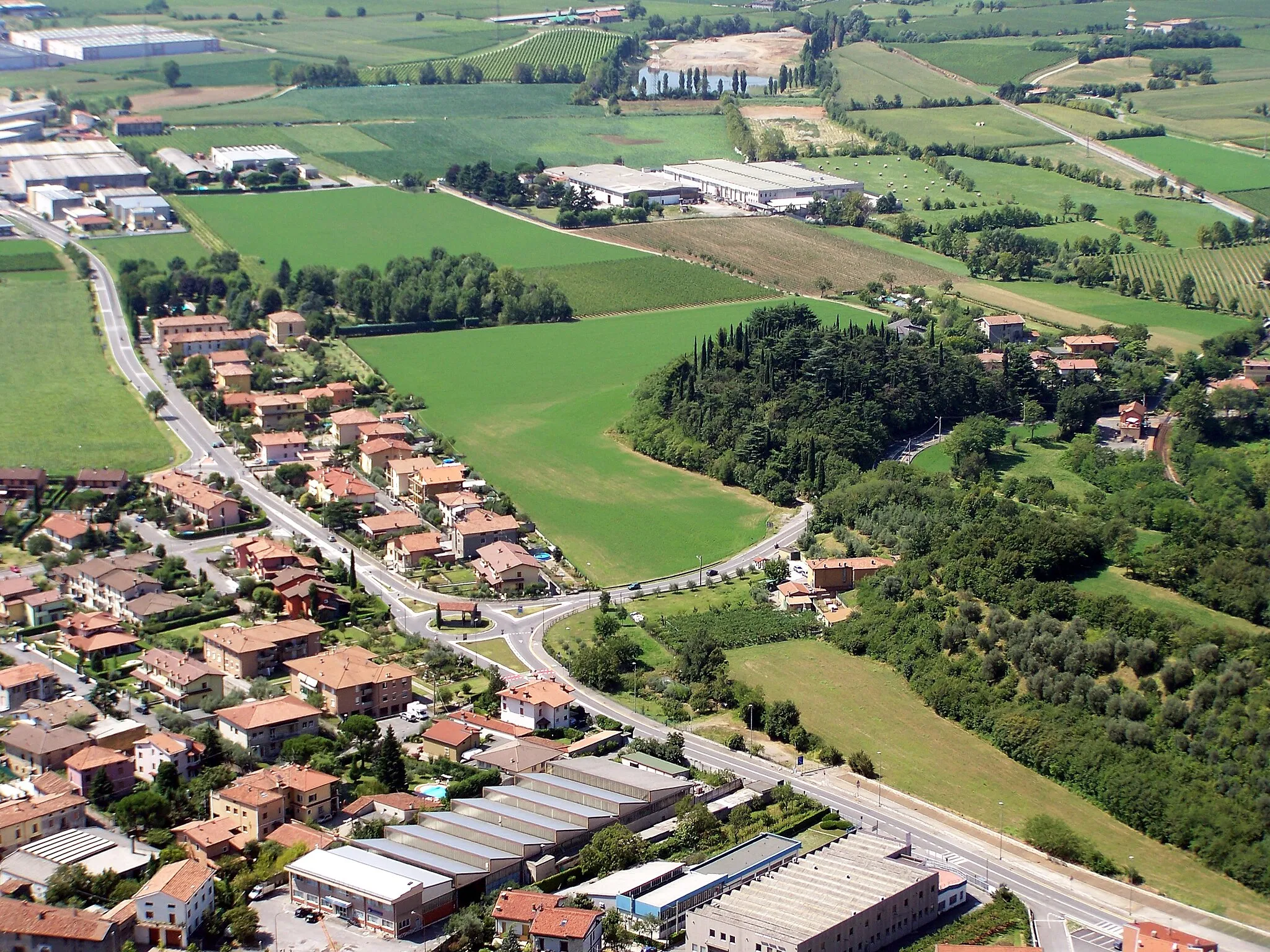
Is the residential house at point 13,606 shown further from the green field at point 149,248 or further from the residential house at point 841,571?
the green field at point 149,248

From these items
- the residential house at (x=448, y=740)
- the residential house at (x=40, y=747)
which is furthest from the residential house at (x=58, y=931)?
the residential house at (x=448, y=740)

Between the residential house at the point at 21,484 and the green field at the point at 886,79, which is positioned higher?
the green field at the point at 886,79

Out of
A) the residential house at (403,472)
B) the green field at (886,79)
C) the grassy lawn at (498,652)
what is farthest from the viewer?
the green field at (886,79)

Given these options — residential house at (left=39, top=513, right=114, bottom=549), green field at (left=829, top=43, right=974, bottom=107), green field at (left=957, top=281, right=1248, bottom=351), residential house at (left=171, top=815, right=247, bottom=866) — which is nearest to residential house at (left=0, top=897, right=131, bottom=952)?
residential house at (left=171, top=815, right=247, bottom=866)

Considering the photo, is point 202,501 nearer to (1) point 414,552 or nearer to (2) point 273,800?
(1) point 414,552

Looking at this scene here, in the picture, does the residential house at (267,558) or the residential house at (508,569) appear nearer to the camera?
the residential house at (267,558)

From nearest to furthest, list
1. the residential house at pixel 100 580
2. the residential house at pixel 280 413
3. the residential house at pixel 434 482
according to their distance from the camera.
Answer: the residential house at pixel 100 580 < the residential house at pixel 434 482 < the residential house at pixel 280 413

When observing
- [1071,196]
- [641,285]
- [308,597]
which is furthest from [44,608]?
[1071,196]
